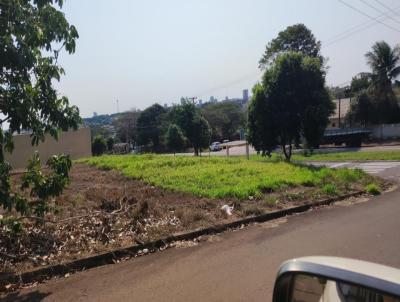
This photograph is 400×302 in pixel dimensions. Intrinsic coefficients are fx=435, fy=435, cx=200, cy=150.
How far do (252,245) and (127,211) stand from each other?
9.32 feet

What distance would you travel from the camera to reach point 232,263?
640 centimetres

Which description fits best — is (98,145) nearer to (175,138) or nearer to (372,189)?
(175,138)

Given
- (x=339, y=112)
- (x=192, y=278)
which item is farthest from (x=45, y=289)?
(x=339, y=112)

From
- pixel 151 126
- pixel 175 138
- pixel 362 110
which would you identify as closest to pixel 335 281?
pixel 175 138

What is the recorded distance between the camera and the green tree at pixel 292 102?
21.7 m

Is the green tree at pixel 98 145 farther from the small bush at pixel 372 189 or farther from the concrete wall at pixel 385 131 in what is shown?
the small bush at pixel 372 189

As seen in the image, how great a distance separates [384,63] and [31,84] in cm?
5063

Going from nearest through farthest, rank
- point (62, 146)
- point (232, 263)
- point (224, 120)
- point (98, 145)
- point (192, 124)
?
point (232, 263) < point (62, 146) < point (192, 124) < point (98, 145) < point (224, 120)

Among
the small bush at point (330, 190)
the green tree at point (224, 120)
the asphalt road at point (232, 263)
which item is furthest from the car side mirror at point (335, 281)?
the green tree at point (224, 120)

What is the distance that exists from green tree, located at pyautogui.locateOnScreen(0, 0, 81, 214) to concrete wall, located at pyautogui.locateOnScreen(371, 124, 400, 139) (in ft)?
157

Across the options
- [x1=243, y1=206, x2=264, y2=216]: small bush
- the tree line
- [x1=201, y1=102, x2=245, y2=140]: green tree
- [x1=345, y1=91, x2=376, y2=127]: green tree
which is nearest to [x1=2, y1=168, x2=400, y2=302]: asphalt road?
[x1=243, y1=206, x2=264, y2=216]: small bush

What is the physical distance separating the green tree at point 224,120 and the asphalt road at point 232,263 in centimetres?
8371

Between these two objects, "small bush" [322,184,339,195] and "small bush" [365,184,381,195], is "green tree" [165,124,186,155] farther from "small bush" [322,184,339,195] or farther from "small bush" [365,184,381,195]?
"small bush" [322,184,339,195]

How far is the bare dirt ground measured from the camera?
Answer: 22.0ft
